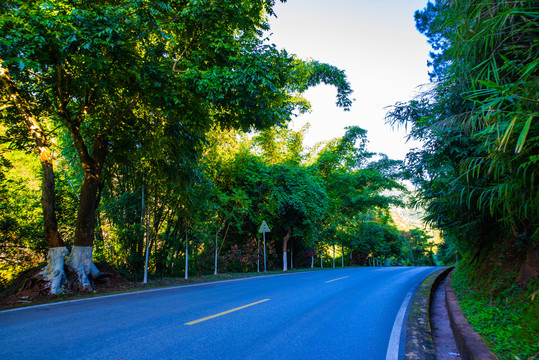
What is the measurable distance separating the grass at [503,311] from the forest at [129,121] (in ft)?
19.8

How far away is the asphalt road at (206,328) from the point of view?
145 inches

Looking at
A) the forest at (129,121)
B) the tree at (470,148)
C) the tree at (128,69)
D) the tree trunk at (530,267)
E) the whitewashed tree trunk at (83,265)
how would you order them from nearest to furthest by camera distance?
the tree at (470,148) < the tree trunk at (530,267) < the tree at (128,69) < the forest at (129,121) < the whitewashed tree trunk at (83,265)

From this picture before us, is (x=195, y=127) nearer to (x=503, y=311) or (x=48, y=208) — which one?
(x=48, y=208)

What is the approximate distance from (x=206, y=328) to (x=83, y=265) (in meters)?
6.01

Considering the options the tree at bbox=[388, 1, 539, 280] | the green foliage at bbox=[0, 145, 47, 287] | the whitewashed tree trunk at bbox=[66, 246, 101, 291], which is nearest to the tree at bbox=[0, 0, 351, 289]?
the whitewashed tree trunk at bbox=[66, 246, 101, 291]

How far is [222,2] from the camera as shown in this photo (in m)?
7.37

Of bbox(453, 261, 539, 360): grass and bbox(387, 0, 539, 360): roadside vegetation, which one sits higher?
bbox(387, 0, 539, 360): roadside vegetation

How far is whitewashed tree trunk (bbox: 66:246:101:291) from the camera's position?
8422mm

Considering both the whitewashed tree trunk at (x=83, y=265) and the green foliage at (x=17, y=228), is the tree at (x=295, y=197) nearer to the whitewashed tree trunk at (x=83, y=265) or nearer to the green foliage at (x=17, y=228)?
the whitewashed tree trunk at (x=83, y=265)

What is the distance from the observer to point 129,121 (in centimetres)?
1017

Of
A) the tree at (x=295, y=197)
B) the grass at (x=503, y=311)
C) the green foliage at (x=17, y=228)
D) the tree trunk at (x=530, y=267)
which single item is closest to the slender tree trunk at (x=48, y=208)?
the green foliage at (x=17, y=228)

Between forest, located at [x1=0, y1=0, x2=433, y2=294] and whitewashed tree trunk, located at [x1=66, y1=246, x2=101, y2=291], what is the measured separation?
3 centimetres

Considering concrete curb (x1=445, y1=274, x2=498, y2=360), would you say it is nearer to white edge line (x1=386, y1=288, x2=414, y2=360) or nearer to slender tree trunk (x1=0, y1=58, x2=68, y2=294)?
white edge line (x1=386, y1=288, x2=414, y2=360)

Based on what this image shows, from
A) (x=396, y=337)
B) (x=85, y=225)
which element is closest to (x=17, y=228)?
(x=85, y=225)
